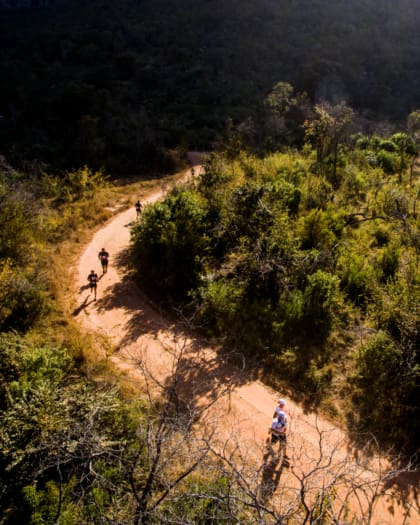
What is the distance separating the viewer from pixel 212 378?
840 cm

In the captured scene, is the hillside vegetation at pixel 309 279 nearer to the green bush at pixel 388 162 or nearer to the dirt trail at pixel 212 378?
the dirt trail at pixel 212 378

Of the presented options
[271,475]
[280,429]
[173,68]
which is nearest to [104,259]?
[280,429]

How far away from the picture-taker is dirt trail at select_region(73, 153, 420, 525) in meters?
6.49

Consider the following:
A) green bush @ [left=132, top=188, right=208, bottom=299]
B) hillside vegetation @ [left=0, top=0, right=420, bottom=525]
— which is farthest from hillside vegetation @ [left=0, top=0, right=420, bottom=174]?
green bush @ [left=132, top=188, right=208, bottom=299]

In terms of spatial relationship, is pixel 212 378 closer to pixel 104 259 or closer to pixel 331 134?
pixel 104 259

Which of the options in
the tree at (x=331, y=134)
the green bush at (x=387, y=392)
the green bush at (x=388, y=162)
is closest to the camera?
the green bush at (x=387, y=392)

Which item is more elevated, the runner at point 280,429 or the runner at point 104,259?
the runner at point 104,259

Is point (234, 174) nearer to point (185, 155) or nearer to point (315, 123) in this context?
point (315, 123)

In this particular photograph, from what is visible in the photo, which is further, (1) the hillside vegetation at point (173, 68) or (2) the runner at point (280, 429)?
(1) the hillside vegetation at point (173, 68)

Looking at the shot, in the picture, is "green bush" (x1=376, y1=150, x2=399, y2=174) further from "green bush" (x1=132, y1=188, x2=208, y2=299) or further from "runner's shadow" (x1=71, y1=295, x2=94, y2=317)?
"runner's shadow" (x1=71, y1=295, x2=94, y2=317)

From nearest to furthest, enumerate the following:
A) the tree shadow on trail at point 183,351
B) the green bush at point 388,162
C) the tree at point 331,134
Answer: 1. the tree shadow on trail at point 183,351
2. the tree at point 331,134
3. the green bush at point 388,162

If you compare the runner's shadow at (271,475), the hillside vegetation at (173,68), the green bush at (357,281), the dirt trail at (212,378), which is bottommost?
the runner's shadow at (271,475)

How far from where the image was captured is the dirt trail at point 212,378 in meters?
6.49

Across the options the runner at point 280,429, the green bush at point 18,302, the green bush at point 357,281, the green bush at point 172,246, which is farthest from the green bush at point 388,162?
the green bush at point 18,302
